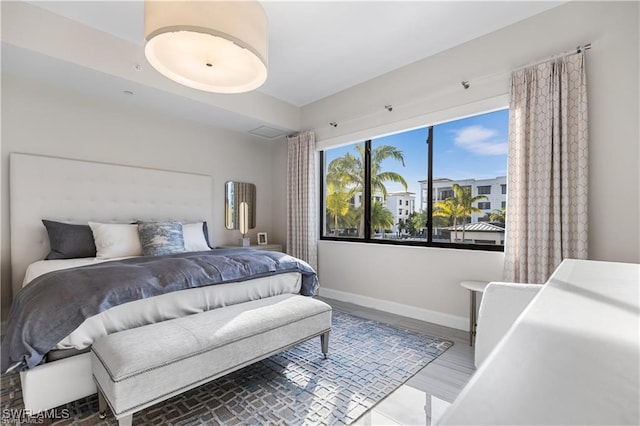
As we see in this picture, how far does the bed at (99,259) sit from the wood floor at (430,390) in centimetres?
121

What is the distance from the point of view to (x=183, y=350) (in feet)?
4.99

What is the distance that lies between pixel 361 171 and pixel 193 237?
226cm

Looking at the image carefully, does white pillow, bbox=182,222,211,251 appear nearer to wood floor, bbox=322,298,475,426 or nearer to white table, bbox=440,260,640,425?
wood floor, bbox=322,298,475,426

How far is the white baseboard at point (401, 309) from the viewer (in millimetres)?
2954

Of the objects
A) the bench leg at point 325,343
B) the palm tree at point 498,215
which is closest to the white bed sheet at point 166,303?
the bench leg at point 325,343

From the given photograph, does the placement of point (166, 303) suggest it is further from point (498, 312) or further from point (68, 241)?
point (498, 312)

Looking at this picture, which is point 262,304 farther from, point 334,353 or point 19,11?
point 19,11

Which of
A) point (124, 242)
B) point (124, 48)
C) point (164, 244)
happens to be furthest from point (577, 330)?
point (124, 48)

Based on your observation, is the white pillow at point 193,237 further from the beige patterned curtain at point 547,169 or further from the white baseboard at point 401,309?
the beige patterned curtain at point 547,169

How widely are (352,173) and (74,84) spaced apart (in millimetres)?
3189

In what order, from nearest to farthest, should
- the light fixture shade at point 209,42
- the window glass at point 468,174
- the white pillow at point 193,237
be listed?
the light fixture shade at point 209,42, the window glass at point 468,174, the white pillow at point 193,237

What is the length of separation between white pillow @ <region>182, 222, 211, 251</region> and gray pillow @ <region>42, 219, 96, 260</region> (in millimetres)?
839

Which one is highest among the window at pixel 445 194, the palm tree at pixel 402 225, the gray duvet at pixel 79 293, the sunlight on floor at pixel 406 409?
the window at pixel 445 194

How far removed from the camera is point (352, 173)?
4137 millimetres
